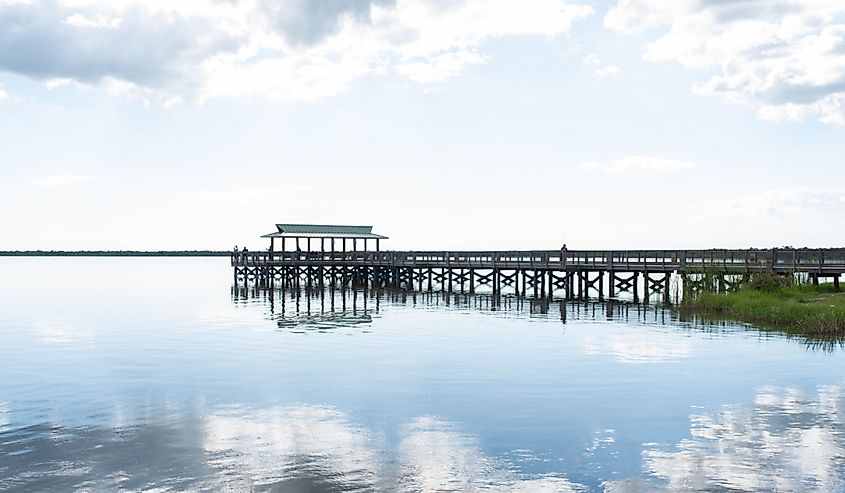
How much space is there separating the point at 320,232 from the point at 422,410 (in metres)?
59.5

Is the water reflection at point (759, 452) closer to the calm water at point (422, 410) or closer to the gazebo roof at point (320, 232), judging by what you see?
the calm water at point (422, 410)

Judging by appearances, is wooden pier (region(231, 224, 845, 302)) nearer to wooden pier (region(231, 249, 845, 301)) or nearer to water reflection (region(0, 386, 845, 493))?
wooden pier (region(231, 249, 845, 301))

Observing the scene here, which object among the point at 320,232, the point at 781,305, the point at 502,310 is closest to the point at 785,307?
the point at 781,305

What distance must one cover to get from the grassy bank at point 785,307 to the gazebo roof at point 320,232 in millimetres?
39360

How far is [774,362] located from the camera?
76.7 ft

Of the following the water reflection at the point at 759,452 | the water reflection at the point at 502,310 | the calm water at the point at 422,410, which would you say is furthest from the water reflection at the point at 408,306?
the water reflection at the point at 759,452

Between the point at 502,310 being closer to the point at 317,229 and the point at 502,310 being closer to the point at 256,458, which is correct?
the point at 256,458

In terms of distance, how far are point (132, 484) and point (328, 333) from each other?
864 inches

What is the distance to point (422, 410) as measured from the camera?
1714 centimetres

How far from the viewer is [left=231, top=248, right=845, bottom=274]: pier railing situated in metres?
42.6

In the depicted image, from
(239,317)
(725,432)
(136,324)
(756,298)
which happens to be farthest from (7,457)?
(756,298)

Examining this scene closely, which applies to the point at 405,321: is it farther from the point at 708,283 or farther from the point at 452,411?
the point at 452,411

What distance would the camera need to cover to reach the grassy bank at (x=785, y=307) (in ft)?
98.2

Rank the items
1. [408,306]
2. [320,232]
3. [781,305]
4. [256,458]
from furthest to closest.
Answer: [320,232]
[408,306]
[781,305]
[256,458]
